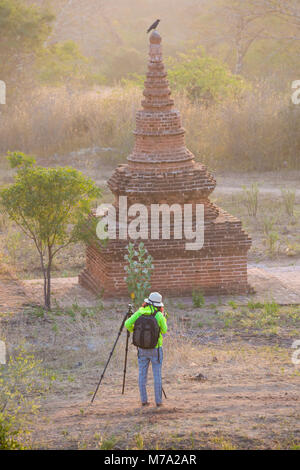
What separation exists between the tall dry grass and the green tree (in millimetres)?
13021

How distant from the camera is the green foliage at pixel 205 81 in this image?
29266 millimetres

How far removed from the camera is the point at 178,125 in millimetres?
12609

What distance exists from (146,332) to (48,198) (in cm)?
449

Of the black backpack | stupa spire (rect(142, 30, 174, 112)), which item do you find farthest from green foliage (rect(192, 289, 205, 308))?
the black backpack

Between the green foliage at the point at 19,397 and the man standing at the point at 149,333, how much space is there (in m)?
1.16

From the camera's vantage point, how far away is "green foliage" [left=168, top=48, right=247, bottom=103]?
96.0ft

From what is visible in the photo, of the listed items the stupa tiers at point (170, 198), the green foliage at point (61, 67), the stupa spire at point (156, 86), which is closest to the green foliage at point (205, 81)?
the green foliage at point (61, 67)

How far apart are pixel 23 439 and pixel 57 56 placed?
33447mm

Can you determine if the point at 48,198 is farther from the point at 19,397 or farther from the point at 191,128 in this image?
the point at 191,128

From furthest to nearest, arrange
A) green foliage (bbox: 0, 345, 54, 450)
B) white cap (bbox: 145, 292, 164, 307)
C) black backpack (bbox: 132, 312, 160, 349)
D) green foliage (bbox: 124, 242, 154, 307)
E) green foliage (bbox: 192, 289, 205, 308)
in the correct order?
1. green foliage (bbox: 192, 289, 205, 308)
2. green foliage (bbox: 124, 242, 154, 307)
3. white cap (bbox: 145, 292, 164, 307)
4. black backpack (bbox: 132, 312, 160, 349)
5. green foliage (bbox: 0, 345, 54, 450)

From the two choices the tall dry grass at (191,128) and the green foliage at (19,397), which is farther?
the tall dry grass at (191,128)

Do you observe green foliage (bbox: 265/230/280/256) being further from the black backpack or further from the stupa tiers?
the black backpack

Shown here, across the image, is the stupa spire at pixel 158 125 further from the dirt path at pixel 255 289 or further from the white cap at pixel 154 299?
the white cap at pixel 154 299

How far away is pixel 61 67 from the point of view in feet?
125
